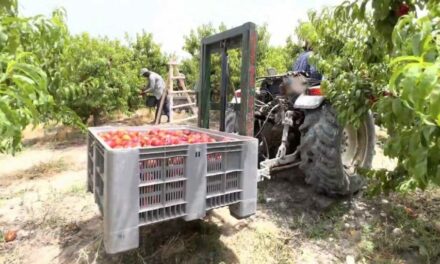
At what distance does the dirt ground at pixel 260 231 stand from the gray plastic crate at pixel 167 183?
0.56 m

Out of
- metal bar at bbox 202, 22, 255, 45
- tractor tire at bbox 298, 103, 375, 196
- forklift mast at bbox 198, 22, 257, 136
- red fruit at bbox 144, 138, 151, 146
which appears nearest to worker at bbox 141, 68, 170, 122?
forklift mast at bbox 198, 22, 257, 136

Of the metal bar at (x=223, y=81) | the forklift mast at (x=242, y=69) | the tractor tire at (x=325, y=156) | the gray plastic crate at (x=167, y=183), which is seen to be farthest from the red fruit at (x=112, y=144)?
the tractor tire at (x=325, y=156)

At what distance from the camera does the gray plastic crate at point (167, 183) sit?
5.83 ft

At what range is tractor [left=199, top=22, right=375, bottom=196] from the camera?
2629 mm

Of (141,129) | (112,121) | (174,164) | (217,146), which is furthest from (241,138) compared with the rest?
(112,121)

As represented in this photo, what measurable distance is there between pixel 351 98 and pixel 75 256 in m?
2.35

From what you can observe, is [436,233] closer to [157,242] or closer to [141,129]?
[157,242]

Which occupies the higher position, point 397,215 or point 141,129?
point 141,129

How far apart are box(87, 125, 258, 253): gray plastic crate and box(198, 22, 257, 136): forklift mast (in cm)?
28

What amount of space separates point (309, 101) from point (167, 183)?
74.4 inches

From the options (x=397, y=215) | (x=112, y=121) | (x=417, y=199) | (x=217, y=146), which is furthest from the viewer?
(x=112, y=121)

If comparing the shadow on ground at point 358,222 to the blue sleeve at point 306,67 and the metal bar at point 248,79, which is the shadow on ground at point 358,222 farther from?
the blue sleeve at point 306,67

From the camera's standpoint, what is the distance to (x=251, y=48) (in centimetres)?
246

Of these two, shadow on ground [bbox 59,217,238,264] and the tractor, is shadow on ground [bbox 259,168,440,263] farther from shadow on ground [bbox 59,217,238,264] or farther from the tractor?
shadow on ground [bbox 59,217,238,264]
